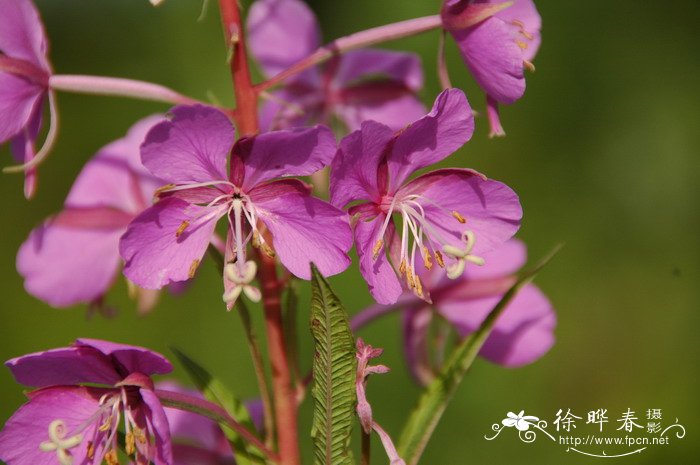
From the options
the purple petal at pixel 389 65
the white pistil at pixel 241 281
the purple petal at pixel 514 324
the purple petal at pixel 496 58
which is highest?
the purple petal at pixel 496 58

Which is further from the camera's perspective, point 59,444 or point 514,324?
point 514,324

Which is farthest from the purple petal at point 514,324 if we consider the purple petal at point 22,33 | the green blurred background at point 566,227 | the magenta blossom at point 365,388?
the green blurred background at point 566,227

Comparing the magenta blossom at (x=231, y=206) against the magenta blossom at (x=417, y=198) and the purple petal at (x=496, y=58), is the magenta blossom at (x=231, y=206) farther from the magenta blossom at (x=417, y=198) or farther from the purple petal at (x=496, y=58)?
the purple petal at (x=496, y=58)

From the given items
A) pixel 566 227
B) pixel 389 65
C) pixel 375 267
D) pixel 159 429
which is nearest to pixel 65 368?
pixel 159 429

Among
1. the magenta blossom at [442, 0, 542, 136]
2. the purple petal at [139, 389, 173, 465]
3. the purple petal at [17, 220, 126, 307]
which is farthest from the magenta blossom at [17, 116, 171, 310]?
the magenta blossom at [442, 0, 542, 136]

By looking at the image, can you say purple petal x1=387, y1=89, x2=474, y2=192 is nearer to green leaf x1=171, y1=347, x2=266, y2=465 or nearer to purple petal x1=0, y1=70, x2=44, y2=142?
green leaf x1=171, y1=347, x2=266, y2=465

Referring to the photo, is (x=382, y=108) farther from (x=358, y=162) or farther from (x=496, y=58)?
(x=358, y=162)
